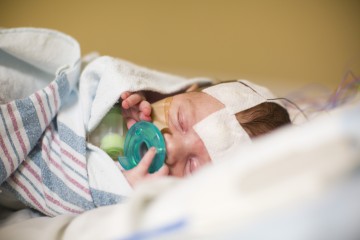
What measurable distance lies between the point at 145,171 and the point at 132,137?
10 cm

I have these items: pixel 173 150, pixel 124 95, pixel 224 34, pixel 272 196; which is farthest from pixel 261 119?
pixel 224 34

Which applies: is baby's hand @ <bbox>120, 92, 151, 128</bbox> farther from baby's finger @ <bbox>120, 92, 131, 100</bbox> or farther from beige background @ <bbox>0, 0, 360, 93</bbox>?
beige background @ <bbox>0, 0, 360, 93</bbox>

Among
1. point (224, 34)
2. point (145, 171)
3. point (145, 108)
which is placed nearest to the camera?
point (145, 171)

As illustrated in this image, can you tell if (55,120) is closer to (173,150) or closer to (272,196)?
(173,150)

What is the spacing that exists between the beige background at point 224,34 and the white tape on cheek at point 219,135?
542 millimetres

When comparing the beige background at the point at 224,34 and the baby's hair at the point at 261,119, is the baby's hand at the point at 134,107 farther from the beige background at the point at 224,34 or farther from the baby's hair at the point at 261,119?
the beige background at the point at 224,34

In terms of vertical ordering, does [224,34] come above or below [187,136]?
above

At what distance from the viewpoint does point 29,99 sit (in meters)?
0.64

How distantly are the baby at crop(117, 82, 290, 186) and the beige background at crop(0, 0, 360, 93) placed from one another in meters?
0.45

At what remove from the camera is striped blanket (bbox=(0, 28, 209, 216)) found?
25.0 inches

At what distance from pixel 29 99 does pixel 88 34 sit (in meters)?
0.53

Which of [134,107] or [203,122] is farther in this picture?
[134,107]

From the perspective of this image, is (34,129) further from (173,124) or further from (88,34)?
(88,34)

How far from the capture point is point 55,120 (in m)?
0.75
